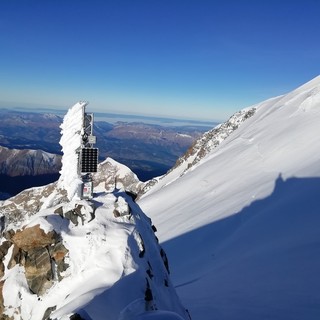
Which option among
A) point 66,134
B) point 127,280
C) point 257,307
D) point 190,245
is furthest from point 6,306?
point 190,245

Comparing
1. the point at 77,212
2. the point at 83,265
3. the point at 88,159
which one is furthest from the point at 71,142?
the point at 83,265

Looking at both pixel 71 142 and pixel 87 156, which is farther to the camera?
pixel 71 142

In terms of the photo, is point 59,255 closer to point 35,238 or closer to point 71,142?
point 35,238

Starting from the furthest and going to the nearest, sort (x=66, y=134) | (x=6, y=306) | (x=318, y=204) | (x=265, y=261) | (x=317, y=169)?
(x=317, y=169), (x=318, y=204), (x=265, y=261), (x=66, y=134), (x=6, y=306)

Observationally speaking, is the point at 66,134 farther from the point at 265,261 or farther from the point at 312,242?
the point at 312,242

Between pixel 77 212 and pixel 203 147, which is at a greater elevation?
pixel 77 212

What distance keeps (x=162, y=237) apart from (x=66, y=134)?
1938 cm

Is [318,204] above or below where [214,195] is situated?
above

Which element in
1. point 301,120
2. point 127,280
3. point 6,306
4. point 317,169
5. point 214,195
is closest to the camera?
point 127,280

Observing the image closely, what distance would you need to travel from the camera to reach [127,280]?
536 inches

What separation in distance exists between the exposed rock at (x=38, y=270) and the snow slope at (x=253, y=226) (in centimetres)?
754

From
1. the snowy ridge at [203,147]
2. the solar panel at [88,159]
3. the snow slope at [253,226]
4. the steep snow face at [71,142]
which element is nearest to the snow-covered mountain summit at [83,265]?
the steep snow face at [71,142]

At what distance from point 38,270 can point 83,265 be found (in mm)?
1886

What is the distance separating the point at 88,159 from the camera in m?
18.8
